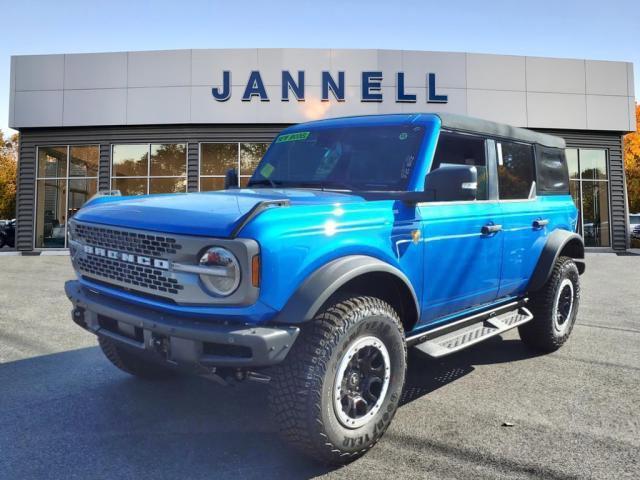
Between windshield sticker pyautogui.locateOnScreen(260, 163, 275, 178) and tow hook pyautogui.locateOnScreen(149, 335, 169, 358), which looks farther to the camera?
windshield sticker pyautogui.locateOnScreen(260, 163, 275, 178)

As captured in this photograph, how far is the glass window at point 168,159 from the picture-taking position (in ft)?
58.2

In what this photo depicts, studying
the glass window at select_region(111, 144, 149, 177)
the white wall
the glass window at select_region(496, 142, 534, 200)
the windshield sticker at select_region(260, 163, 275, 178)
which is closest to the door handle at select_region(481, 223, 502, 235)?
the glass window at select_region(496, 142, 534, 200)

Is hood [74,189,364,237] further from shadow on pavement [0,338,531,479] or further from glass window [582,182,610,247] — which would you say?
glass window [582,182,610,247]

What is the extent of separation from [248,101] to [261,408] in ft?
49.5

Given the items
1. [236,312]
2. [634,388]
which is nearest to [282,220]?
[236,312]

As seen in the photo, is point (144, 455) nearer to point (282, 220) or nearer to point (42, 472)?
point (42, 472)

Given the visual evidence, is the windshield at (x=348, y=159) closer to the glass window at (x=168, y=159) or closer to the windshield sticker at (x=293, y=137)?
the windshield sticker at (x=293, y=137)

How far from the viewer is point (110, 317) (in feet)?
8.89

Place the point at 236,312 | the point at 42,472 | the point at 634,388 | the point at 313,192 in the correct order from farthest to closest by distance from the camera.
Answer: the point at 634,388 < the point at 313,192 < the point at 42,472 < the point at 236,312

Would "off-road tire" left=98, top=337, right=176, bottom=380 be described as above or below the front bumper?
below

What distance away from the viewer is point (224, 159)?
17797 mm

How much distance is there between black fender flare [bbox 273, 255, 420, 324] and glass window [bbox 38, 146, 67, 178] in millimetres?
18373

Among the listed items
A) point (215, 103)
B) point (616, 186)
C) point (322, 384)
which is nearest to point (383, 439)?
point (322, 384)

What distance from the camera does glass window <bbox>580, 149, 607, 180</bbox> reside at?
19297 mm
